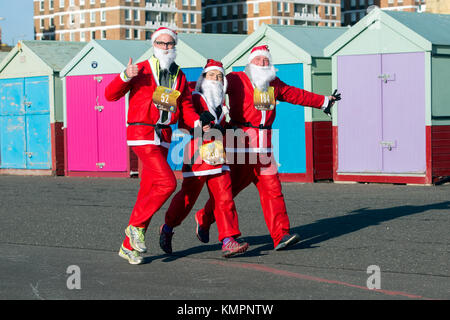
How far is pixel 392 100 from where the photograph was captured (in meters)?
15.7

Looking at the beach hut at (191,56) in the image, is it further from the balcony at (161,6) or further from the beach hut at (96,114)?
the balcony at (161,6)

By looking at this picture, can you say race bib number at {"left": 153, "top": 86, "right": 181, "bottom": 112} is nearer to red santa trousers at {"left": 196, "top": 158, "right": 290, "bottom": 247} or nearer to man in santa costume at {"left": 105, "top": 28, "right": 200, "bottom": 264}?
man in santa costume at {"left": 105, "top": 28, "right": 200, "bottom": 264}

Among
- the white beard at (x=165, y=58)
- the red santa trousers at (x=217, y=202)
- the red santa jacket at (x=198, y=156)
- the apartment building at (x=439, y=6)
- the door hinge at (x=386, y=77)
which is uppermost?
the apartment building at (x=439, y=6)

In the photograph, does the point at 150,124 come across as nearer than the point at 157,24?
Yes

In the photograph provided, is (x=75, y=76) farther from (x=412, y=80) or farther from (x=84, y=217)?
(x=84, y=217)

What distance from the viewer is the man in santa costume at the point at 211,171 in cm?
805

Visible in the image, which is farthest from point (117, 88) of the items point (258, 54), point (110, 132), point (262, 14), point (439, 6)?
point (262, 14)

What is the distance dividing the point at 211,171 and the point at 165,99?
0.78 m

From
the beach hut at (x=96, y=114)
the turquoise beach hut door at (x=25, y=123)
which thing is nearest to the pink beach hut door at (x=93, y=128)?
the beach hut at (x=96, y=114)

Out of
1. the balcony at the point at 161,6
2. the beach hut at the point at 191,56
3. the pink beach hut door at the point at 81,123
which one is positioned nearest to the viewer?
the beach hut at the point at 191,56

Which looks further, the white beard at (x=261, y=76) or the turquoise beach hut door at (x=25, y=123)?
the turquoise beach hut door at (x=25, y=123)

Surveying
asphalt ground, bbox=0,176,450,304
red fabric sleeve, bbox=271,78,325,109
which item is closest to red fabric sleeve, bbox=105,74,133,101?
asphalt ground, bbox=0,176,450,304

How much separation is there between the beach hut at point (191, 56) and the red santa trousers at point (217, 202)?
10030 mm

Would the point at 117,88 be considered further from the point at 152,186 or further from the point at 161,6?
the point at 161,6
